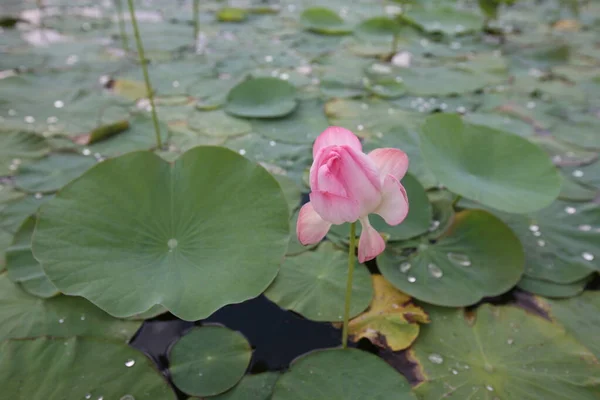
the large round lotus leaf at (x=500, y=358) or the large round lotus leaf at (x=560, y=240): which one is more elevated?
the large round lotus leaf at (x=560, y=240)

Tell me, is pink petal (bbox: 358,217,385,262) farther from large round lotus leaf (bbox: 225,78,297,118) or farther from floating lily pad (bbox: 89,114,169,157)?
large round lotus leaf (bbox: 225,78,297,118)

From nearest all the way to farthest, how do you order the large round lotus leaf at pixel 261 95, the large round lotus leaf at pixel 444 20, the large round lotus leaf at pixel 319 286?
1. the large round lotus leaf at pixel 319 286
2. the large round lotus leaf at pixel 261 95
3. the large round lotus leaf at pixel 444 20

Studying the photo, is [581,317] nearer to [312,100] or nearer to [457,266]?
[457,266]

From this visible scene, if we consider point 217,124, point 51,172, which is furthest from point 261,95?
point 51,172

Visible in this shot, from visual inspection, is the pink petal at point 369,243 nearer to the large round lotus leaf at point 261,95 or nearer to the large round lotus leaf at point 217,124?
the large round lotus leaf at point 217,124

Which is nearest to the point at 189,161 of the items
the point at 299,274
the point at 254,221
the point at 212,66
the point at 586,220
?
the point at 254,221

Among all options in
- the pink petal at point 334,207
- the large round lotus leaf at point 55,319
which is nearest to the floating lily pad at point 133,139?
the large round lotus leaf at point 55,319

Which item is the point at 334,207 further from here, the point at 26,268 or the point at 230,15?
the point at 230,15
